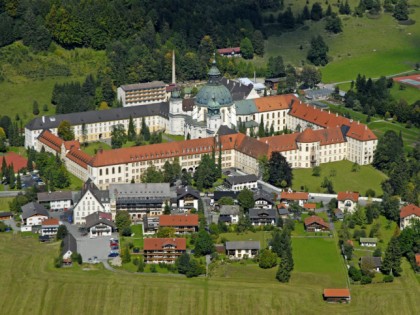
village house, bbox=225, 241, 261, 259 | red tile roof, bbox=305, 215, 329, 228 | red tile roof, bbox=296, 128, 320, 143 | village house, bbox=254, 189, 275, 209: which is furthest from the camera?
red tile roof, bbox=296, 128, 320, 143

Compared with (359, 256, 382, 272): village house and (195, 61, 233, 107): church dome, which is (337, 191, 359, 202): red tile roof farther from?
(195, 61, 233, 107): church dome

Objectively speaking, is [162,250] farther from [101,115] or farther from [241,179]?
[101,115]

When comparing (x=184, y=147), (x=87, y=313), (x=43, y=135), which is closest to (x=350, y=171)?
(x=184, y=147)

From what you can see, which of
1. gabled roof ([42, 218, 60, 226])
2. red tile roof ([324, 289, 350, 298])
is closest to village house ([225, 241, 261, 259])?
red tile roof ([324, 289, 350, 298])

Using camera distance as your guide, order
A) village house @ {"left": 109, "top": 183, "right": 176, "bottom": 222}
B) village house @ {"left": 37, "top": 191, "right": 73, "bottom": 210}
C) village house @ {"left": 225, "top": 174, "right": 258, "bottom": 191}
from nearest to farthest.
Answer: village house @ {"left": 109, "top": 183, "right": 176, "bottom": 222} < village house @ {"left": 37, "top": 191, "right": 73, "bottom": 210} < village house @ {"left": 225, "top": 174, "right": 258, "bottom": 191}

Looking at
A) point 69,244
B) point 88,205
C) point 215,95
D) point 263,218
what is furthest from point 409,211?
point 215,95

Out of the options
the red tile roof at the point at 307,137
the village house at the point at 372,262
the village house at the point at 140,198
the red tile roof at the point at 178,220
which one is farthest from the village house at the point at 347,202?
the village house at the point at 140,198
